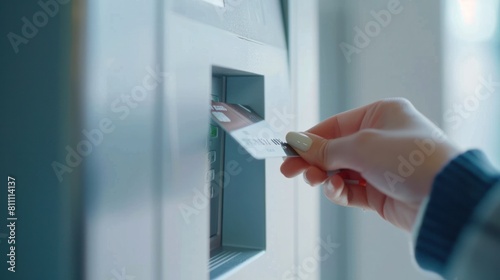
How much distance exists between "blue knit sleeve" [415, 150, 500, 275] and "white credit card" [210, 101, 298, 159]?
218mm

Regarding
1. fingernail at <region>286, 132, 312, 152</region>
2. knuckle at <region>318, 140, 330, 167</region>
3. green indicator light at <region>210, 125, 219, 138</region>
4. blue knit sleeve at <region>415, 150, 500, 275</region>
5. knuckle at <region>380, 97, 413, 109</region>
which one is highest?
knuckle at <region>380, 97, 413, 109</region>

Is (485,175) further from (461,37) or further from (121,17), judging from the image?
(461,37)

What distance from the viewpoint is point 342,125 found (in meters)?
0.81

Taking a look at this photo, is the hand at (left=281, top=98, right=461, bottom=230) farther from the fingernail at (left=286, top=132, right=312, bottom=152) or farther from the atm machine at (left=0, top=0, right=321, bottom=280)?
the atm machine at (left=0, top=0, right=321, bottom=280)

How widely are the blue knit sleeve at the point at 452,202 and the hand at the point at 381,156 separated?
0.06m

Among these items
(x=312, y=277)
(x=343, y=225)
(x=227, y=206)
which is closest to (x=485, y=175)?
(x=227, y=206)

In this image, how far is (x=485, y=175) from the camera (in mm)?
Result: 508

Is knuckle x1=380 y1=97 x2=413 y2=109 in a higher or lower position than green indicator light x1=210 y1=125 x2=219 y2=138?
higher

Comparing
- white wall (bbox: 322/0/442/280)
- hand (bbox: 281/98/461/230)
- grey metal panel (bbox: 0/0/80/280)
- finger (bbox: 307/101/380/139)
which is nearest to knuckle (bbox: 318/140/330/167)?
hand (bbox: 281/98/461/230)

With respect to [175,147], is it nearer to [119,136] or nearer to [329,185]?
[119,136]

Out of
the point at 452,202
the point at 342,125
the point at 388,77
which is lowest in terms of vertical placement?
the point at 452,202

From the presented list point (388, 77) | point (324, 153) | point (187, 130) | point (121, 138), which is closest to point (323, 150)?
point (324, 153)

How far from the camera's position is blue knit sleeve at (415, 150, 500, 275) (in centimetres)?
50

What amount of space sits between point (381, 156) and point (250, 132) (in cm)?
19
